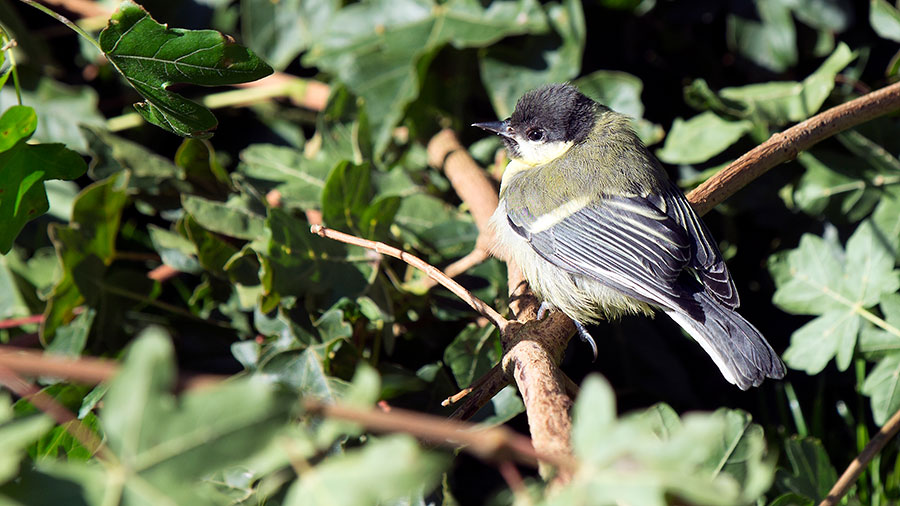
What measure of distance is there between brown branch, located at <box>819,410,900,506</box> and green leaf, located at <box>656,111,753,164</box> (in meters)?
0.79

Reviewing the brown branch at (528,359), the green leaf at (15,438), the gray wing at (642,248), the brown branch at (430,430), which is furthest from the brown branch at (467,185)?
the green leaf at (15,438)

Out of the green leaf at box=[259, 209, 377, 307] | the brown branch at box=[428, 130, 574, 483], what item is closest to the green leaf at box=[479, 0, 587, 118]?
the brown branch at box=[428, 130, 574, 483]

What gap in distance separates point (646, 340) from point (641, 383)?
0.43 ft

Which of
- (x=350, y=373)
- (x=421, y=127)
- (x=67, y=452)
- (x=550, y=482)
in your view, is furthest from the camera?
(x=421, y=127)

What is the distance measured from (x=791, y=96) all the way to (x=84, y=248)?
6.07 ft

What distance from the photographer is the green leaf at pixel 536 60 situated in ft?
7.23

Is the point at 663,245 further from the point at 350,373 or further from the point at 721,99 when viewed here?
the point at 350,373

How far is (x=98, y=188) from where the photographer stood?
6.17 feet

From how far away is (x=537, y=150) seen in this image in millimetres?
2117

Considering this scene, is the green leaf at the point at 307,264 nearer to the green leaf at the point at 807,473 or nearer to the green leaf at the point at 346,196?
the green leaf at the point at 346,196

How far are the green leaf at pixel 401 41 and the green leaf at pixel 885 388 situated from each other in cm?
122

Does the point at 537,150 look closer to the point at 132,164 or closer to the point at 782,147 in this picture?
the point at 782,147

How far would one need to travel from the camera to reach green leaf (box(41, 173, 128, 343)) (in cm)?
182

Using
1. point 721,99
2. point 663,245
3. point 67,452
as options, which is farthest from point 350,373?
point 721,99
